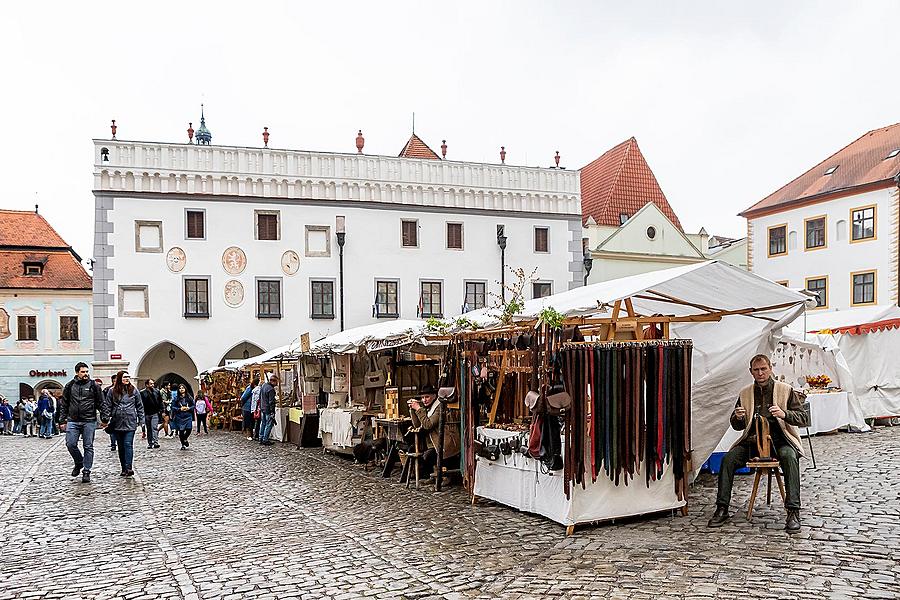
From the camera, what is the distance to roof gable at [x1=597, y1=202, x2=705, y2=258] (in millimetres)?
35625

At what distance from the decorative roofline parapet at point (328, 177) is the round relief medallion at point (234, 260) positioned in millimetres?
2080

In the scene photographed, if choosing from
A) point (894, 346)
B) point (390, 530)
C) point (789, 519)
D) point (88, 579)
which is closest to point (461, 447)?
point (390, 530)

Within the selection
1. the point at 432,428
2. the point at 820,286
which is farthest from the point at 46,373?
the point at 820,286

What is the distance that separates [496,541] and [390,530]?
3.97 feet

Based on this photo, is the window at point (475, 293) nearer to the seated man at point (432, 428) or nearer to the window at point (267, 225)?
the window at point (267, 225)

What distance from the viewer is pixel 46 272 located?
39.4 meters

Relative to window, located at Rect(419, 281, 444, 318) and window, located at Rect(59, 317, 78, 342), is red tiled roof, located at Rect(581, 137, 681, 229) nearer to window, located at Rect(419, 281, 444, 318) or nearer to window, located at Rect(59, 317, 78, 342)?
window, located at Rect(419, 281, 444, 318)

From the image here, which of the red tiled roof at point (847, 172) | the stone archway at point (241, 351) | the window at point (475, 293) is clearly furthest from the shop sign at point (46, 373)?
the red tiled roof at point (847, 172)

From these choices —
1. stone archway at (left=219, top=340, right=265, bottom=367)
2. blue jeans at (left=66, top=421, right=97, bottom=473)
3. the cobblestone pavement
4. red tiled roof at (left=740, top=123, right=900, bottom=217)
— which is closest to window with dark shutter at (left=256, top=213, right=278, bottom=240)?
stone archway at (left=219, top=340, right=265, bottom=367)

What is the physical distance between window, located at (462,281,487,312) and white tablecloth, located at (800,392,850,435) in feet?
54.8

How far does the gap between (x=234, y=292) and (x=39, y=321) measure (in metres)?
13.9

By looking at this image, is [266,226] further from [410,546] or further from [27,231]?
[410,546]

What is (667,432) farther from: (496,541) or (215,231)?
(215,231)

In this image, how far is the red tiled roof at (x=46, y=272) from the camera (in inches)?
1507
